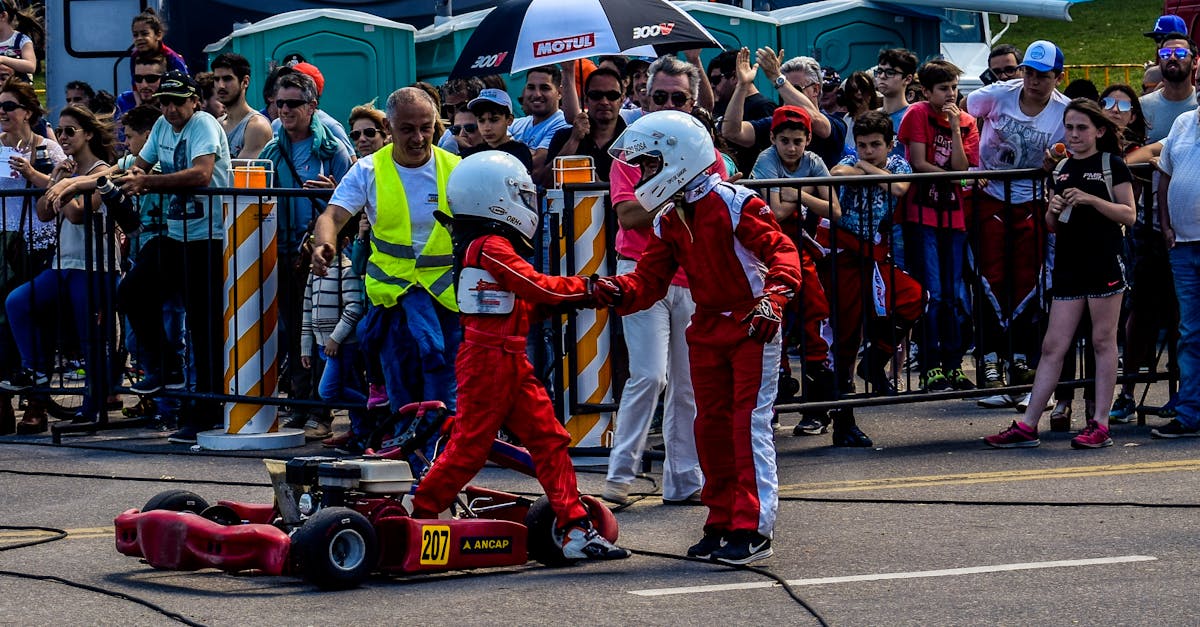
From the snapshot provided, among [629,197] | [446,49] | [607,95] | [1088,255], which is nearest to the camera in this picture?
[629,197]

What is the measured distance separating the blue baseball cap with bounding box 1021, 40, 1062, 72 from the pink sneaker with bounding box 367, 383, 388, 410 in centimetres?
457

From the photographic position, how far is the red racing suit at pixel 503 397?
7.41 meters

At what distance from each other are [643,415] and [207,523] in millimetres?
2540

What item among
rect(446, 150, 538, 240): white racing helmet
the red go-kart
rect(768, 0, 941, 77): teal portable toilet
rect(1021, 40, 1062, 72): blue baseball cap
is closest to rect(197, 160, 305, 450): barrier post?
the red go-kart

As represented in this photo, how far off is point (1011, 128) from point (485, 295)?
5.38m

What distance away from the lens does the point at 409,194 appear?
9453mm

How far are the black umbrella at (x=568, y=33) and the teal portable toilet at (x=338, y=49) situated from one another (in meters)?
6.83

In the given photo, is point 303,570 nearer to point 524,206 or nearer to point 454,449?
point 454,449

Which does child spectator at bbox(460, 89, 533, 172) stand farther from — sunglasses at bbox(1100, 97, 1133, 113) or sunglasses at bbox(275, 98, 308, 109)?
sunglasses at bbox(1100, 97, 1133, 113)

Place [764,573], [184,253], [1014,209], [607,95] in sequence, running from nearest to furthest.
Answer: [764,573] < [607,95] < [184,253] < [1014,209]

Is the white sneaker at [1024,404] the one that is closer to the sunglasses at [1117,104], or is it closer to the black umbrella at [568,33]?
the sunglasses at [1117,104]

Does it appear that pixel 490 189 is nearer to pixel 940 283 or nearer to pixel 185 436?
pixel 185 436

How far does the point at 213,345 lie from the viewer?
11.0 meters

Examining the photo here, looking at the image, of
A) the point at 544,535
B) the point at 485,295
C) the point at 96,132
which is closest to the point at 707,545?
the point at 544,535
